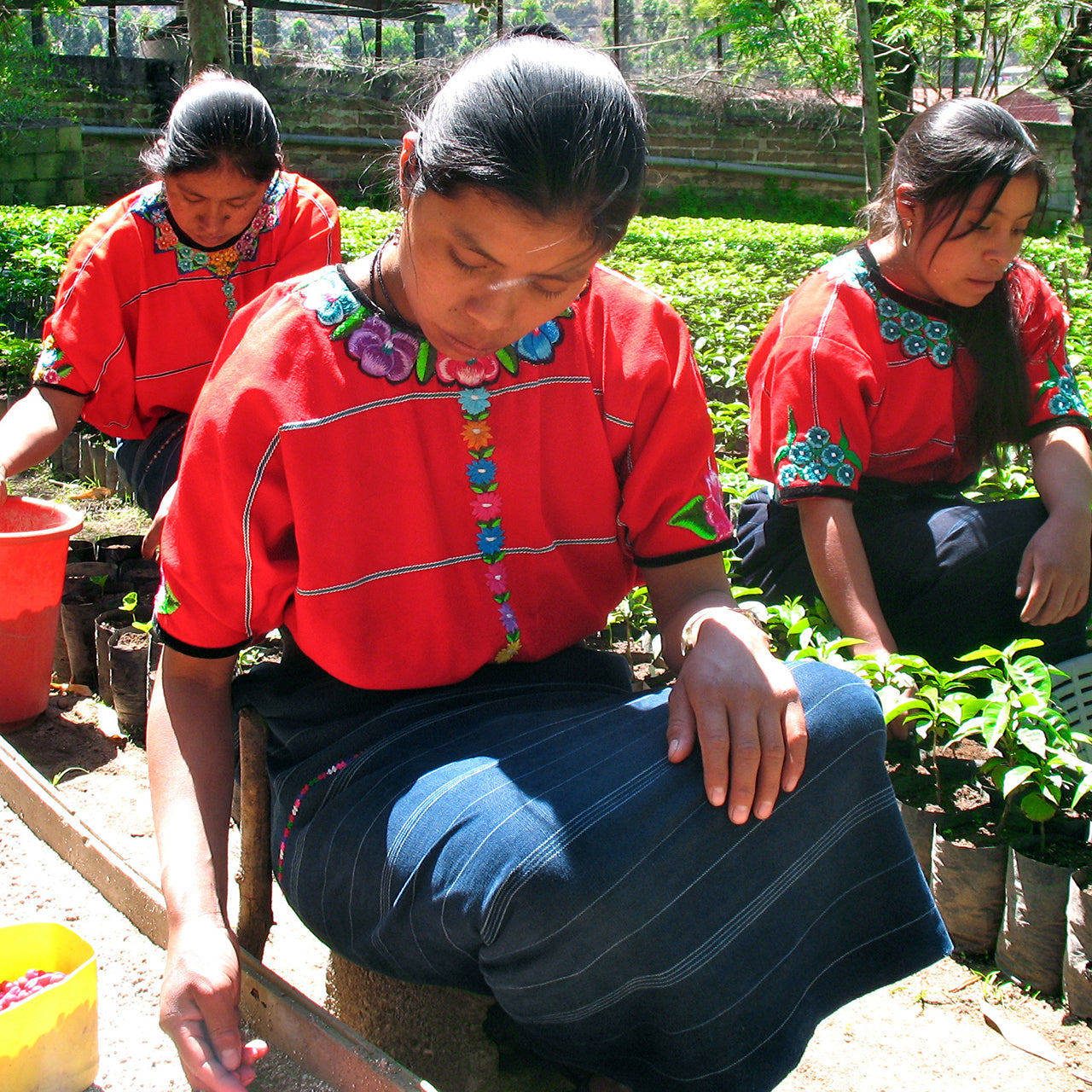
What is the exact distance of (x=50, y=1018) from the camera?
4.48 ft

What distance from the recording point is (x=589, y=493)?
152 cm

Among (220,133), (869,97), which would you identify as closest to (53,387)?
(220,133)

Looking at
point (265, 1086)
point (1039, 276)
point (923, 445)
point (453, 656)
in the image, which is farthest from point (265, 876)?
point (1039, 276)

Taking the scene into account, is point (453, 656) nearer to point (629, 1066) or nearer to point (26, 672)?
point (629, 1066)

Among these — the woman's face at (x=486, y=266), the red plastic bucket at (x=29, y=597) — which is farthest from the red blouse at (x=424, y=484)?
the red plastic bucket at (x=29, y=597)

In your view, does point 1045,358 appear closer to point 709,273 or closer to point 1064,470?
point 1064,470

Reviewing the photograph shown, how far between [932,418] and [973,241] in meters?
0.38

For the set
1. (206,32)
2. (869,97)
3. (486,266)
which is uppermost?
(206,32)

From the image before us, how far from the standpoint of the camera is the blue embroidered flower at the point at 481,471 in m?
1.46

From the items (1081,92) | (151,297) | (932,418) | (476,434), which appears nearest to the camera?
(476,434)

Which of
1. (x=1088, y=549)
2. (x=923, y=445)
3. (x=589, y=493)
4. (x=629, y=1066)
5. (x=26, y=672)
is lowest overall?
(x=26, y=672)

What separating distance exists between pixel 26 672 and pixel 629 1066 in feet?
7.92

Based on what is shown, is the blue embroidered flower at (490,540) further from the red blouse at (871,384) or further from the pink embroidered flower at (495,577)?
the red blouse at (871,384)

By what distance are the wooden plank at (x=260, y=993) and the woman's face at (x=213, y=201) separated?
1405mm
